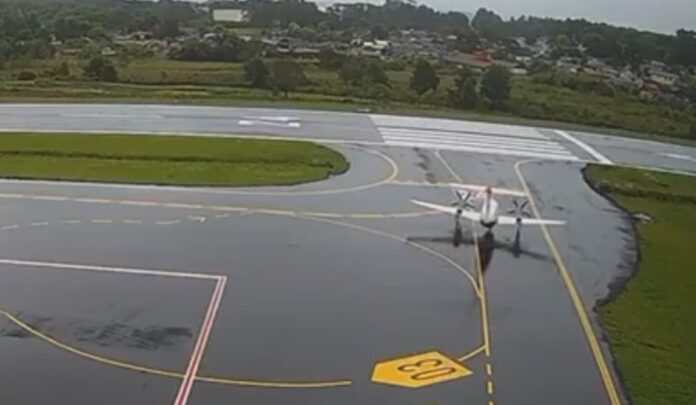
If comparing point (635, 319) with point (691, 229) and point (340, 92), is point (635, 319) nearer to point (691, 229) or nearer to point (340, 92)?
point (691, 229)

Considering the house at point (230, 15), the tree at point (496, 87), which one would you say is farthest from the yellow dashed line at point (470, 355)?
the house at point (230, 15)

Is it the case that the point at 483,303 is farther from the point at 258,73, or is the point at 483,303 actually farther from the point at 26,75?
the point at 26,75

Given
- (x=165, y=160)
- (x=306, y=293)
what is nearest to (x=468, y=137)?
(x=165, y=160)

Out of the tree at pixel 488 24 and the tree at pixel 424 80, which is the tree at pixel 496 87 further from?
the tree at pixel 488 24

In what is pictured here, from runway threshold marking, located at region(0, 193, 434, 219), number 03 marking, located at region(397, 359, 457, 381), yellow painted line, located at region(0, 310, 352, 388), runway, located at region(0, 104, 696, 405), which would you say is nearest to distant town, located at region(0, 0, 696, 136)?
runway, located at region(0, 104, 696, 405)

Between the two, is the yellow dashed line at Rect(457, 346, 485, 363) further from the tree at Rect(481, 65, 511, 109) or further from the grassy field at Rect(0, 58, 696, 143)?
the tree at Rect(481, 65, 511, 109)

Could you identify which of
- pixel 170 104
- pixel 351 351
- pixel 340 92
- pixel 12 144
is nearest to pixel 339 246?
pixel 351 351
